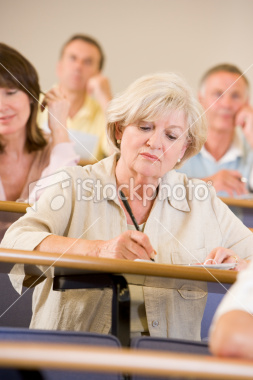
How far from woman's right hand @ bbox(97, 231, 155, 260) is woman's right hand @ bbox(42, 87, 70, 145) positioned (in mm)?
958

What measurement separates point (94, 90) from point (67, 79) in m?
0.11

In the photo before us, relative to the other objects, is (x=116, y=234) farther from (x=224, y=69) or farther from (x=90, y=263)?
(x=224, y=69)

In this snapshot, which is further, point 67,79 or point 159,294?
point 67,79

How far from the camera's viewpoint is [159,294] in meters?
1.29

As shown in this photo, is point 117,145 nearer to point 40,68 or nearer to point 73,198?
point 73,198

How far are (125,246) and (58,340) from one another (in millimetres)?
350

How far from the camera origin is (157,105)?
56.6 inches

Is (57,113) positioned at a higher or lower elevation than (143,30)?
lower

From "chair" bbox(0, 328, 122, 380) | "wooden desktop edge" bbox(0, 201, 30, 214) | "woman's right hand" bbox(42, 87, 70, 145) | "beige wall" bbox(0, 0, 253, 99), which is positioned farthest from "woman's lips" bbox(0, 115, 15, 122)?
"chair" bbox(0, 328, 122, 380)

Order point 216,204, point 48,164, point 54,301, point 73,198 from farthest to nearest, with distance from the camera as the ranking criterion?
point 48,164 < point 216,204 < point 73,198 < point 54,301

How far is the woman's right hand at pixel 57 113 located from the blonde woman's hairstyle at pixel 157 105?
61 cm

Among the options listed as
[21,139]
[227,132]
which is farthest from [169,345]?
[227,132]

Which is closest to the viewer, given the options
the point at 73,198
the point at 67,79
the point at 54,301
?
the point at 54,301

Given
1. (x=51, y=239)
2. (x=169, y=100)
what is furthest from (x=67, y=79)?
(x=51, y=239)
